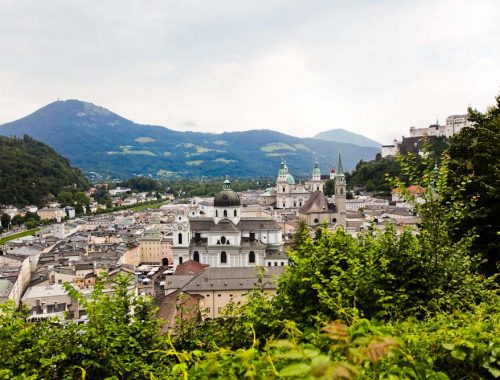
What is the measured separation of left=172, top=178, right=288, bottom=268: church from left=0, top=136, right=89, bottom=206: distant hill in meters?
87.9

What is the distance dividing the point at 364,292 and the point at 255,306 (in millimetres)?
1760

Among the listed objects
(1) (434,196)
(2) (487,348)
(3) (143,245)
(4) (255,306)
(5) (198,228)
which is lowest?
(3) (143,245)

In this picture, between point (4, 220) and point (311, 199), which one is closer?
point (311, 199)

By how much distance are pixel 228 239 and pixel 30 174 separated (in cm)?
10696

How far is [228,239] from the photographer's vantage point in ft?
136

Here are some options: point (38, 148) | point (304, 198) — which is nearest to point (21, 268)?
point (304, 198)

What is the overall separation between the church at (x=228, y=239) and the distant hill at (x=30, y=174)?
87934 mm

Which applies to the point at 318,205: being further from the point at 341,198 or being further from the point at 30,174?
the point at 30,174

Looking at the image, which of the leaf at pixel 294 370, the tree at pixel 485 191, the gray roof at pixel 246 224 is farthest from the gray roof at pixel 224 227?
the leaf at pixel 294 370

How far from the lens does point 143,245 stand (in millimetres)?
62469

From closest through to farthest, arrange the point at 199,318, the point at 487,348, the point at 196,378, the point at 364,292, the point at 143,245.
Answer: the point at 196,378
the point at 487,348
the point at 364,292
the point at 199,318
the point at 143,245

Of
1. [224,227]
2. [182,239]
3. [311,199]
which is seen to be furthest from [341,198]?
[182,239]

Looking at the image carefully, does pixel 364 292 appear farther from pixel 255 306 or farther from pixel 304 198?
pixel 304 198

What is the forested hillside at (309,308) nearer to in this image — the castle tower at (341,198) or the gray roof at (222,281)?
the gray roof at (222,281)
